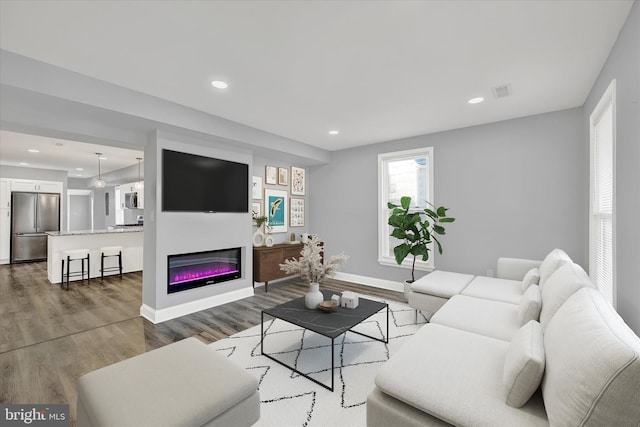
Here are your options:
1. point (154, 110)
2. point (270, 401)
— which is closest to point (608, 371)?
point (270, 401)

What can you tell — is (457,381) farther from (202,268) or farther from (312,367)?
(202,268)

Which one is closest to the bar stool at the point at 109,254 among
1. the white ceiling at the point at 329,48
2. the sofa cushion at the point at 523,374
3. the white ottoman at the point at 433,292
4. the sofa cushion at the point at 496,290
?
the white ceiling at the point at 329,48

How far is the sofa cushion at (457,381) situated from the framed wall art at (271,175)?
3.95m

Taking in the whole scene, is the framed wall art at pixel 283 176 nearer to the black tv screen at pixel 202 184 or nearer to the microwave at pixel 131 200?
the black tv screen at pixel 202 184

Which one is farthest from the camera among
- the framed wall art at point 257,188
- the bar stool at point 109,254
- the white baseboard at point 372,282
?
the bar stool at point 109,254

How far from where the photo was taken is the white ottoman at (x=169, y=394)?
1.21 metres

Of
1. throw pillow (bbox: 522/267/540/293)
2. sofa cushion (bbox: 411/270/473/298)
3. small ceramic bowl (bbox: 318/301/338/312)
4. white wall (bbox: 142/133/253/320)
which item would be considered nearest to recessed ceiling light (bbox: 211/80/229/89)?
white wall (bbox: 142/133/253/320)

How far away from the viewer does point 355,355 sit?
2.62m

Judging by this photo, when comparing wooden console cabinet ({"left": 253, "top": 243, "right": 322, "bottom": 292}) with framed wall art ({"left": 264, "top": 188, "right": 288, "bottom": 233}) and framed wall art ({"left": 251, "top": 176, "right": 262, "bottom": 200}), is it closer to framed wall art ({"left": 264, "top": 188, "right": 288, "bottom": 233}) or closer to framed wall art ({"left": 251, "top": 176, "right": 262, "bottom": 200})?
framed wall art ({"left": 264, "top": 188, "right": 288, "bottom": 233})

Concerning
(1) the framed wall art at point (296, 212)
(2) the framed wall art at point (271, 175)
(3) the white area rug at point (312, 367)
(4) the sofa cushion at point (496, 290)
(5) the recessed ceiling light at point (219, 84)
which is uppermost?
(5) the recessed ceiling light at point (219, 84)

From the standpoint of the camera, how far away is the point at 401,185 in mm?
4871

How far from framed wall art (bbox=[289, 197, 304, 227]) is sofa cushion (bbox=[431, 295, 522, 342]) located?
11.6ft

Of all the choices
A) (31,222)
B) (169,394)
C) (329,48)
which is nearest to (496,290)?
(329,48)

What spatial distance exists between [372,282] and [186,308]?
3.03m
